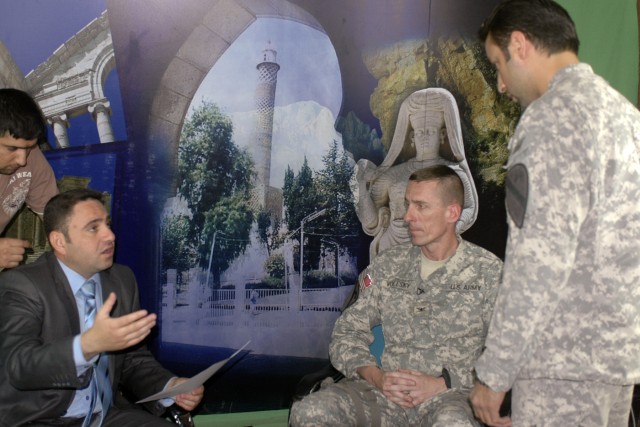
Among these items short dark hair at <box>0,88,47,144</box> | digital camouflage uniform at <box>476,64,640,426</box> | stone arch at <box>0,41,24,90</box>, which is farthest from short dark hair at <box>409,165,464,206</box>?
stone arch at <box>0,41,24,90</box>

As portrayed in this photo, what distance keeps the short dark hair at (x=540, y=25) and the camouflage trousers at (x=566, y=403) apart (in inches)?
35.0

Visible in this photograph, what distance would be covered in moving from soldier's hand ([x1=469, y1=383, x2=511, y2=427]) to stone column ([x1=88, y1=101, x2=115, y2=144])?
2.26m

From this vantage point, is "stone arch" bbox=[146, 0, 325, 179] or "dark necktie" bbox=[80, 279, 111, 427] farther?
"stone arch" bbox=[146, 0, 325, 179]

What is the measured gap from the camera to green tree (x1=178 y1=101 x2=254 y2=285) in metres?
3.33

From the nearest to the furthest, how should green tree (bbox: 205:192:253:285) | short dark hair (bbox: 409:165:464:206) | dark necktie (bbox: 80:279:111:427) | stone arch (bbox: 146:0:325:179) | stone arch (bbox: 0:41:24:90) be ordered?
dark necktie (bbox: 80:279:111:427)
short dark hair (bbox: 409:165:464:206)
stone arch (bbox: 0:41:24:90)
stone arch (bbox: 146:0:325:179)
green tree (bbox: 205:192:253:285)

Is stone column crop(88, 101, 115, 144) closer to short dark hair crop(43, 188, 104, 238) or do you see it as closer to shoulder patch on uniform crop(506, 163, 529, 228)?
short dark hair crop(43, 188, 104, 238)

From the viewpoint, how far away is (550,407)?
63.4 inches

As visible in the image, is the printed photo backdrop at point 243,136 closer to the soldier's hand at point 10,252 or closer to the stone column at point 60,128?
the stone column at point 60,128

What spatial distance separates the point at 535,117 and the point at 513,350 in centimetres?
60

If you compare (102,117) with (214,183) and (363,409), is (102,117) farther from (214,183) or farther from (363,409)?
(363,409)

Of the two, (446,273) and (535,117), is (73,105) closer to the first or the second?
(446,273)

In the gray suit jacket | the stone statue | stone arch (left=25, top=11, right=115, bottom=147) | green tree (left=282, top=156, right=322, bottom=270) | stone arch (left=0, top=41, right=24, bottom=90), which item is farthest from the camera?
the stone statue

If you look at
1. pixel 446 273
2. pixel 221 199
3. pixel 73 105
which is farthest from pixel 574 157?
pixel 73 105

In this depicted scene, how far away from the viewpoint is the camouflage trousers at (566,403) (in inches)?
62.7
